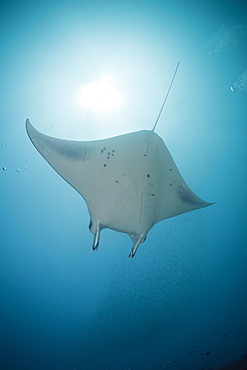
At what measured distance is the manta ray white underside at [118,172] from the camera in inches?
107

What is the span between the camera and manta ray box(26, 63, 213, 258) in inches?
107

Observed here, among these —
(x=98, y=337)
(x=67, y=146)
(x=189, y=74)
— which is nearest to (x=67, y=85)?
(x=67, y=146)

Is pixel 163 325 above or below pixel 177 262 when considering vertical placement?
below

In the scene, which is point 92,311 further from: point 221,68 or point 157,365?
point 221,68

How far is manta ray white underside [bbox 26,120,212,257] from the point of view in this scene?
2707 millimetres

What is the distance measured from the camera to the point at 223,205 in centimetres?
727

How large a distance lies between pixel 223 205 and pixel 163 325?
822 centimetres

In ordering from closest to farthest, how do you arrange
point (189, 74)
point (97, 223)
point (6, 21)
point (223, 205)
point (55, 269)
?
point (97, 223), point (6, 21), point (189, 74), point (223, 205), point (55, 269)

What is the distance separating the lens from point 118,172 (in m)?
2.81

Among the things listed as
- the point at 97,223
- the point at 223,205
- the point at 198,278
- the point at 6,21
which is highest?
the point at 6,21

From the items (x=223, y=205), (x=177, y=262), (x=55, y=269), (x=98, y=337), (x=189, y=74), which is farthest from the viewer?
(x=98, y=337)

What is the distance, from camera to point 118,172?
111 inches

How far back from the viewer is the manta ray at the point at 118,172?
2.71 metres

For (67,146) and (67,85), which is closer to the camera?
(67,146)
